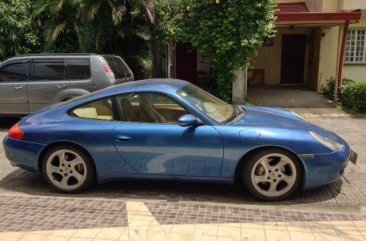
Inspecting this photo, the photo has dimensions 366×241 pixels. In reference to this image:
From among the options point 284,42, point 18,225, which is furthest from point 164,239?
point 284,42

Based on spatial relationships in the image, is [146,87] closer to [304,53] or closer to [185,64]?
[185,64]

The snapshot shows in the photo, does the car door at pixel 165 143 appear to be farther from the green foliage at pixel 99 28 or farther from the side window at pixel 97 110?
the green foliage at pixel 99 28

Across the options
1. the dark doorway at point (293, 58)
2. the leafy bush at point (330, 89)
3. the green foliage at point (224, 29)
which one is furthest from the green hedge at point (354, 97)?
the dark doorway at point (293, 58)

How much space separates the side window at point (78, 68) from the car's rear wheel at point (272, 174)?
206 inches

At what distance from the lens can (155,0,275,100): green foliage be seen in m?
11.7

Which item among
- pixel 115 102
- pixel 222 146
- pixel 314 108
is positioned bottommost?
pixel 314 108

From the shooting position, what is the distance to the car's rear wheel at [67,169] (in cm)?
518

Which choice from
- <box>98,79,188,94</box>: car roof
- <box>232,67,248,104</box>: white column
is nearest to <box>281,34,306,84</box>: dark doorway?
<box>232,67,248,104</box>: white column

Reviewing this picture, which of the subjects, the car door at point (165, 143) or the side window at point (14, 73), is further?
the side window at point (14, 73)

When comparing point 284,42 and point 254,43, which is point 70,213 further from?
point 284,42

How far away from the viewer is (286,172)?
4844 millimetres

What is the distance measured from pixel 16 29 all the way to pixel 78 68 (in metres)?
5.36

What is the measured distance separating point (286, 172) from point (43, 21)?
11.4 meters

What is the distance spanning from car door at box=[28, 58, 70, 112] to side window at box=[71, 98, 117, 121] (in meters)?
3.89
